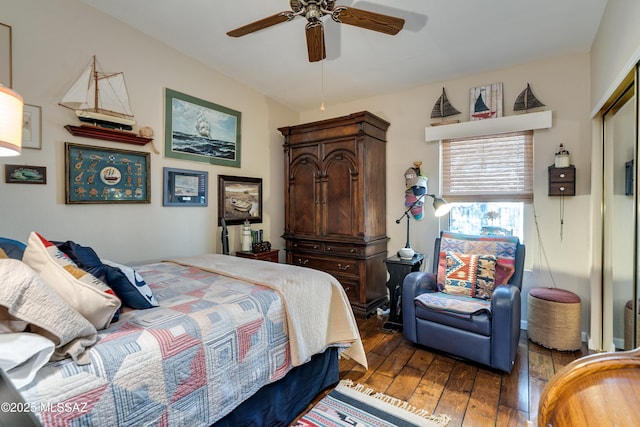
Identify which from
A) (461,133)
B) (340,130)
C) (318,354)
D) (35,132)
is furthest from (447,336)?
(35,132)

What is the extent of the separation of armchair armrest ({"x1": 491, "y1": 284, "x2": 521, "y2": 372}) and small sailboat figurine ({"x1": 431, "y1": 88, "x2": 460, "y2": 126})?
2010mm

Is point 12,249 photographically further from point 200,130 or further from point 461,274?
point 461,274

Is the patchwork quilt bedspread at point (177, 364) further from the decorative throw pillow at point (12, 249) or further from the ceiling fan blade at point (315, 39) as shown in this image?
the ceiling fan blade at point (315, 39)

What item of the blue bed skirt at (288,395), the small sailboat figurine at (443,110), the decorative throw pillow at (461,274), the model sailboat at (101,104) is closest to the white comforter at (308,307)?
the blue bed skirt at (288,395)

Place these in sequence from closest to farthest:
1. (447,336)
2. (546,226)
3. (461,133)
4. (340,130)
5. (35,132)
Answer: (35,132) < (447,336) < (546,226) < (461,133) < (340,130)

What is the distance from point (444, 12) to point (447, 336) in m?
2.52

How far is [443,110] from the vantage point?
11.1ft

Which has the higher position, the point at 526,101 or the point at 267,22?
the point at 267,22

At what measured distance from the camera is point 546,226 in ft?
9.57

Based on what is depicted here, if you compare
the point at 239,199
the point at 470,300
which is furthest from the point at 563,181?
the point at 239,199

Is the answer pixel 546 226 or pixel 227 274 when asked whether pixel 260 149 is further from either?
pixel 546 226

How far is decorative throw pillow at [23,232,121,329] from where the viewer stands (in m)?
1.10

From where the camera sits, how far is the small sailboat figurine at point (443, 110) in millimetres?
3361

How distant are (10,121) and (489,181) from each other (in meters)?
3.60
